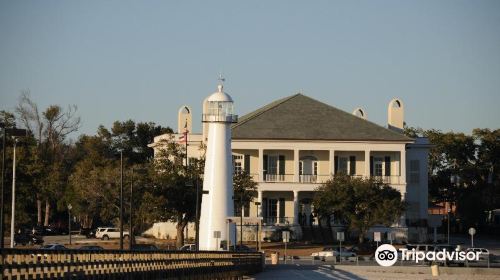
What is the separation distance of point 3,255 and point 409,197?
8748 cm

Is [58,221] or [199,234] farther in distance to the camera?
[58,221]

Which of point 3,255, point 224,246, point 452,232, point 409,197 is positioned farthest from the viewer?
point 452,232

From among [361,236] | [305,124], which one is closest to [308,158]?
[305,124]

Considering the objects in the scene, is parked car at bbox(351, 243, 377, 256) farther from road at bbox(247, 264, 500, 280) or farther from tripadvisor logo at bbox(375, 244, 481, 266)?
road at bbox(247, 264, 500, 280)

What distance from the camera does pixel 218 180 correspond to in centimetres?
7388

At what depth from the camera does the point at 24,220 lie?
98.5m

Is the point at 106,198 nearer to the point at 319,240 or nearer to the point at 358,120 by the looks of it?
the point at 319,240

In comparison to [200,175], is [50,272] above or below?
below

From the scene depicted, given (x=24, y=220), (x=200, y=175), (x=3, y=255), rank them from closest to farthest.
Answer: (x=3, y=255) → (x=200, y=175) → (x=24, y=220)

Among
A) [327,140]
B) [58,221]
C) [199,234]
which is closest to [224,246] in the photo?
[199,234]

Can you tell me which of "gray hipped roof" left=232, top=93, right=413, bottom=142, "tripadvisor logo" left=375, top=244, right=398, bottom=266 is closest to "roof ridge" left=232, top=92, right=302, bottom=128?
"gray hipped roof" left=232, top=93, right=413, bottom=142

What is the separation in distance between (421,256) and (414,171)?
115ft

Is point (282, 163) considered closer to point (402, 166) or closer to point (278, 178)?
point (278, 178)

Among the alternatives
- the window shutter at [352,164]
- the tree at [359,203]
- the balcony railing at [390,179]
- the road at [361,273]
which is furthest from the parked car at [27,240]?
the balcony railing at [390,179]
